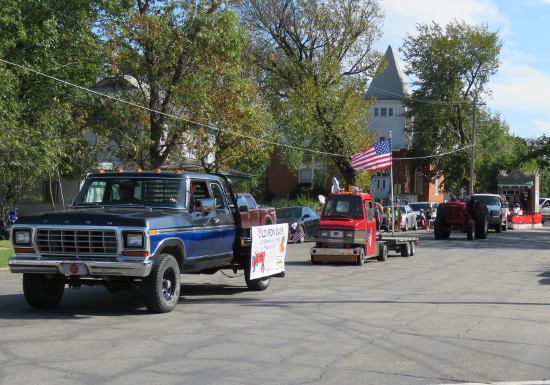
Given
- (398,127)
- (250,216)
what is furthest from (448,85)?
(250,216)

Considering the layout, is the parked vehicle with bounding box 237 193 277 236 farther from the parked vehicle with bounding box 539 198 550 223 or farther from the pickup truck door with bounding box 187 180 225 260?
the parked vehicle with bounding box 539 198 550 223

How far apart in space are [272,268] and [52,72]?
1680cm

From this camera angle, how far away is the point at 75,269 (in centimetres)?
1013

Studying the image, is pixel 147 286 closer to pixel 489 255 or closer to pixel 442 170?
pixel 489 255

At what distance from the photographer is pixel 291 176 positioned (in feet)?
229

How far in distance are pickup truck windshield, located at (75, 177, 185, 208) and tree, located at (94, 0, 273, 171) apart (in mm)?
17532

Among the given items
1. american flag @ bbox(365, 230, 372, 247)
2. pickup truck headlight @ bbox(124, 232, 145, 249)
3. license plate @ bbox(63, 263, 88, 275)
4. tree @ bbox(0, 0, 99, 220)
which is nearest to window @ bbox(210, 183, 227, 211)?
pickup truck headlight @ bbox(124, 232, 145, 249)

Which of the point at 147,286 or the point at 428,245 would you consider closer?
the point at 147,286

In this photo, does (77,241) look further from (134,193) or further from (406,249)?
(406,249)

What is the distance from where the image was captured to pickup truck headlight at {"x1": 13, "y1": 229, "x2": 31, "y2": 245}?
10.5 metres

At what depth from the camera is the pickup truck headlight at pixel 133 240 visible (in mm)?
10141

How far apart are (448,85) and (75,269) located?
56.6 m

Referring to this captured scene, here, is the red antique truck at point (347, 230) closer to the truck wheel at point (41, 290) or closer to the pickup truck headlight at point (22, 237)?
the truck wheel at point (41, 290)

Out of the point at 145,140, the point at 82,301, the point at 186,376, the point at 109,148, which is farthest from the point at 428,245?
the point at 186,376
